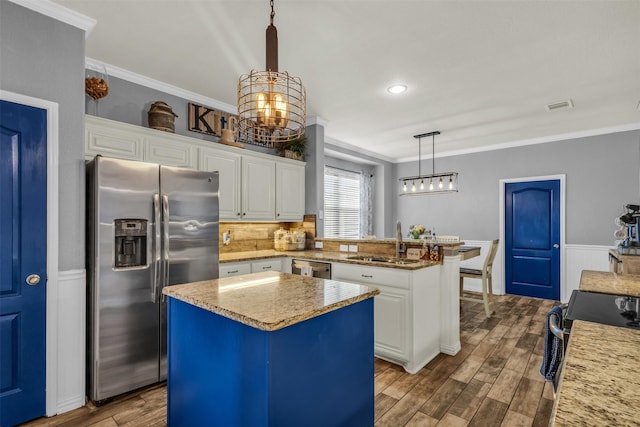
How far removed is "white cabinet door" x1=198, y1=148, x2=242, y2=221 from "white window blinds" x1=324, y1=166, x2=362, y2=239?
8.16 ft

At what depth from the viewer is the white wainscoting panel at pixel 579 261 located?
472cm

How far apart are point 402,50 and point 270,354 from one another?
8.11ft

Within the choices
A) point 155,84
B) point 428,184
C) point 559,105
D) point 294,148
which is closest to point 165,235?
point 155,84

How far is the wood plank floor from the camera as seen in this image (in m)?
2.11

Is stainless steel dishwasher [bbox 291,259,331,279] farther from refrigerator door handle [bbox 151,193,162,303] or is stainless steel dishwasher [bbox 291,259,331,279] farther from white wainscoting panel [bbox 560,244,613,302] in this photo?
white wainscoting panel [bbox 560,244,613,302]

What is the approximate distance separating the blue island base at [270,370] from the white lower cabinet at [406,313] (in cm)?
111

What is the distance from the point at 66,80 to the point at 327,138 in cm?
363

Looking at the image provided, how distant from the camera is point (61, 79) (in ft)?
7.38

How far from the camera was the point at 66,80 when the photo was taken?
89.4 inches

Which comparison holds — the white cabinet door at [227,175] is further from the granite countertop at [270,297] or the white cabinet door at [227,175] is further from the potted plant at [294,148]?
the granite countertop at [270,297]

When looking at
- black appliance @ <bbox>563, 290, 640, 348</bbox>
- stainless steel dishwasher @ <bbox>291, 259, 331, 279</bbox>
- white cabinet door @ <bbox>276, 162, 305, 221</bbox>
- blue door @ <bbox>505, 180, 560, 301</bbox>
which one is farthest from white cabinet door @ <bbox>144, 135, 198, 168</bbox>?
blue door @ <bbox>505, 180, 560, 301</bbox>

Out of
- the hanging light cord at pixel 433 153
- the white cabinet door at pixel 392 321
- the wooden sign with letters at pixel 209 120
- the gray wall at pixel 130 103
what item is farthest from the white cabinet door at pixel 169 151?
the hanging light cord at pixel 433 153

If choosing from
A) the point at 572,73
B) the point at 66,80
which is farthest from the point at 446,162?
the point at 66,80

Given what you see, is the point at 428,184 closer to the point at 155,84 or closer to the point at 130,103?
the point at 155,84
